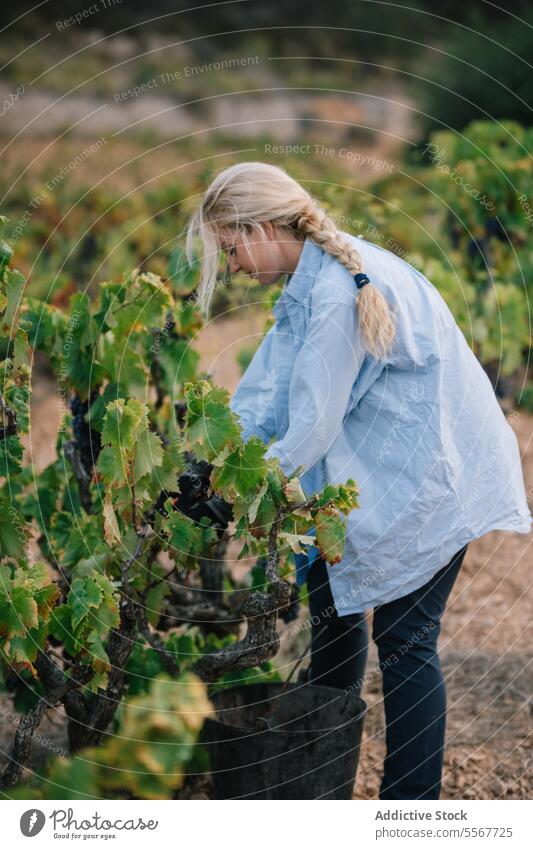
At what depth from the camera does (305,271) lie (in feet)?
7.48

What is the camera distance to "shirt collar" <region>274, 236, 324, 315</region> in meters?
2.27

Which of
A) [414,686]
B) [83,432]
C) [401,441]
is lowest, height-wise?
[414,686]

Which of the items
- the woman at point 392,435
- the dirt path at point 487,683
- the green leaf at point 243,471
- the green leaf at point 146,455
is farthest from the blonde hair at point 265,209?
the dirt path at point 487,683

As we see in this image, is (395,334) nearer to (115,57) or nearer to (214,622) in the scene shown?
(214,622)

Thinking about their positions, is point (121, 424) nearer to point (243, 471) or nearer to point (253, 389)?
point (243, 471)

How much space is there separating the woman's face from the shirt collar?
45 millimetres

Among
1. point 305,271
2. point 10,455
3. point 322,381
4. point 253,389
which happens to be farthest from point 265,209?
point 10,455

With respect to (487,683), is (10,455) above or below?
above

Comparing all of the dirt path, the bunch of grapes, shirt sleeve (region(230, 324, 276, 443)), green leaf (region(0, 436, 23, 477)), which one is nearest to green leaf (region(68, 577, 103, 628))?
green leaf (region(0, 436, 23, 477))

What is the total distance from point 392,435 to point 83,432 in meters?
1.18

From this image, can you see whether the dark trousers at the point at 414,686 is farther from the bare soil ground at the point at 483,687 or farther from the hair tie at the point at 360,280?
the hair tie at the point at 360,280

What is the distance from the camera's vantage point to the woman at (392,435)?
2.21m

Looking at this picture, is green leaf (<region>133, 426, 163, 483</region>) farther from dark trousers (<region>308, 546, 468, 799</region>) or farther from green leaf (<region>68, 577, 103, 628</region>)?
dark trousers (<region>308, 546, 468, 799</region>)

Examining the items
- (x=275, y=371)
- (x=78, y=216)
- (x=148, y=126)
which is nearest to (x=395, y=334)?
(x=275, y=371)
